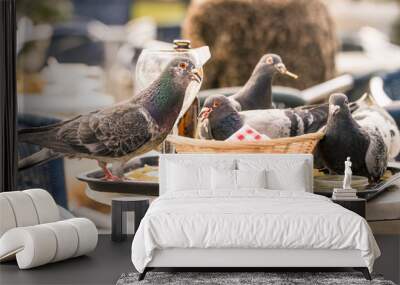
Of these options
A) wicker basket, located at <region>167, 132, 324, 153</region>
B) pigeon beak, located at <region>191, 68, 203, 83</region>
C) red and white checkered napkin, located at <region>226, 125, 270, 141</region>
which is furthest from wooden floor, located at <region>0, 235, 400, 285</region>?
pigeon beak, located at <region>191, 68, 203, 83</region>

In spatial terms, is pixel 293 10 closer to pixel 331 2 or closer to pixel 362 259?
pixel 331 2

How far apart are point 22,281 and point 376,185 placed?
12.8 ft

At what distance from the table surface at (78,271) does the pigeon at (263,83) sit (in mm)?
2116

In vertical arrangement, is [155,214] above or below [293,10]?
below

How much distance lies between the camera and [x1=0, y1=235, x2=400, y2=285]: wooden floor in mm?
5367

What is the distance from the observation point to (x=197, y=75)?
7730 millimetres

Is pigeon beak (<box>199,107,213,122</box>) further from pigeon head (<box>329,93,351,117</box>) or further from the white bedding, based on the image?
the white bedding

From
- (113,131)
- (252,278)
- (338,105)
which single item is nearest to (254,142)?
(338,105)

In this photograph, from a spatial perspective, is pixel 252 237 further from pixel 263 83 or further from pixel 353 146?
pixel 263 83

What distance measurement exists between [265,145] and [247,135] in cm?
27

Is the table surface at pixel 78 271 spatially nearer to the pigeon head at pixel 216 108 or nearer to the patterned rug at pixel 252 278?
the patterned rug at pixel 252 278

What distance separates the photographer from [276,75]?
7.69 metres

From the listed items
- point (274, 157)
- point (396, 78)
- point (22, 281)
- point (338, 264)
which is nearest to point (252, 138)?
point (274, 157)

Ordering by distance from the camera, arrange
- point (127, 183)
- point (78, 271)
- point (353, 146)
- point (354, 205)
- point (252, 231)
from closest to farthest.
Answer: point (252, 231), point (78, 271), point (354, 205), point (353, 146), point (127, 183)
